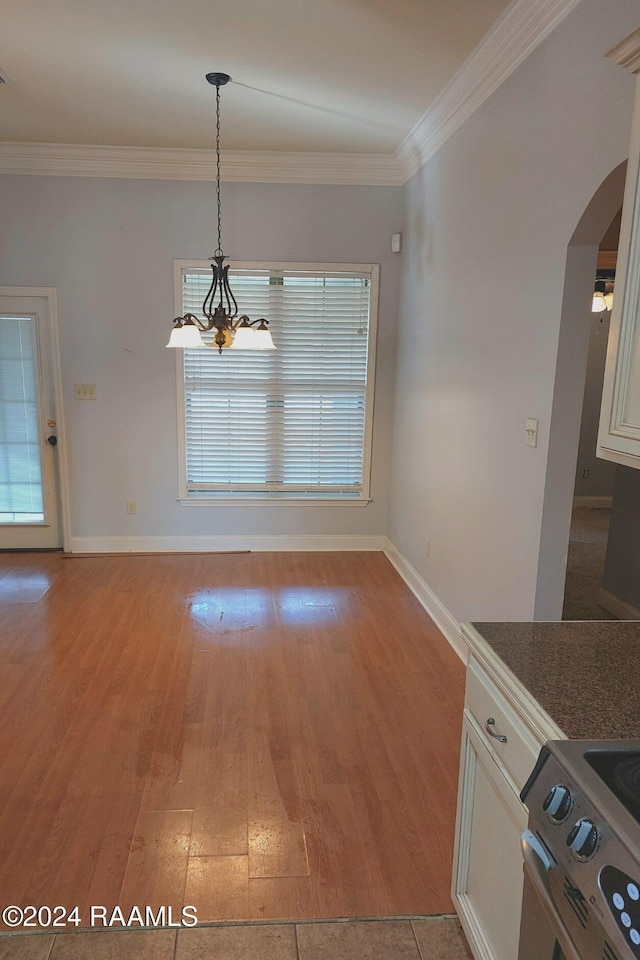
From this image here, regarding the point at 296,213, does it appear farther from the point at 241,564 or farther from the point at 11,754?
the point at 11,754

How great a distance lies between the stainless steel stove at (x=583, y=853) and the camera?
2.86ft

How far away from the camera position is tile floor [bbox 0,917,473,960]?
1.67 m

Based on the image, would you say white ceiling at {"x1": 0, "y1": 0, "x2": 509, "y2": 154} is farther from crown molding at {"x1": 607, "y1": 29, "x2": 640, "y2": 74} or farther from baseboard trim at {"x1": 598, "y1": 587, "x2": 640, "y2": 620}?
baseboard trim at {"x1": 598, "y1": 587, "x2": 640, "y2": 620}

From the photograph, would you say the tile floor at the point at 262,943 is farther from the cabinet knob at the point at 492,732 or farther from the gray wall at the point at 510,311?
the gray wall at the point at 510,311

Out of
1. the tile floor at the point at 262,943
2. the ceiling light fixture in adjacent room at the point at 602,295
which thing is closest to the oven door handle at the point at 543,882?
the tile floor at the point at 262,943

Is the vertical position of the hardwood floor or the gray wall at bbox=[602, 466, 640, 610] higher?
the gray wall at bbox=[602, 466, 640, 610]

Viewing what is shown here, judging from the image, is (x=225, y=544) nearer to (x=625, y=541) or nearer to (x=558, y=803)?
(x=625, y=541)

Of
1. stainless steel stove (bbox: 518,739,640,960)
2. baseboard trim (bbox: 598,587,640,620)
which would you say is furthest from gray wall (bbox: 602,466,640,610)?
stainless steel stove (bbox: 518,739,640,960)

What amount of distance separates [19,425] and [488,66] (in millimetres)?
3942

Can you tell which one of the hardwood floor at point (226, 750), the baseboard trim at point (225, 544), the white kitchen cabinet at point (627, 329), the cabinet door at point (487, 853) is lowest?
the hardwood floor at point (226, 750)

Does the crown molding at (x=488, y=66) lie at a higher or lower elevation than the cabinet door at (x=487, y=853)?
higher

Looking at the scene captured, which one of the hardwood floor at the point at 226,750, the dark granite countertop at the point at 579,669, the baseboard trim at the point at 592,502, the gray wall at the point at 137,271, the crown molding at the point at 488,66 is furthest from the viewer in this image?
the baseboard trim at the point at 592,502

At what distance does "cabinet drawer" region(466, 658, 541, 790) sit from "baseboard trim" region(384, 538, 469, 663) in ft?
4.53

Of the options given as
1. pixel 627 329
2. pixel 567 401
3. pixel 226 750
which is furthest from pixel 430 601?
pixel 627 329
